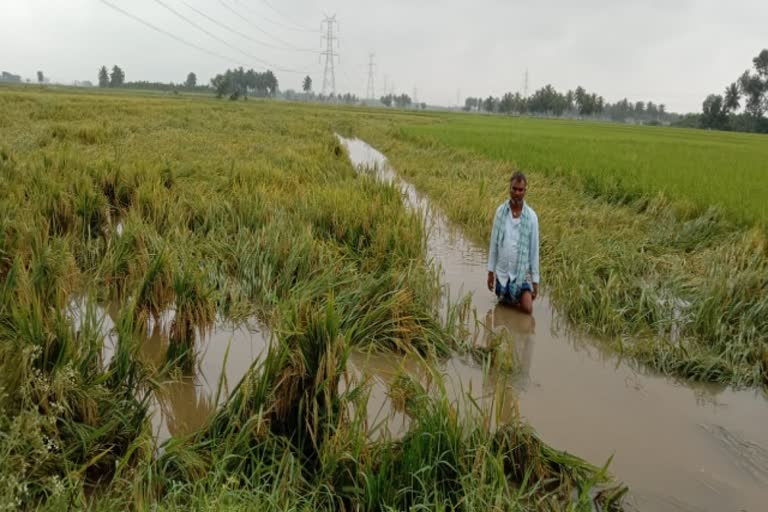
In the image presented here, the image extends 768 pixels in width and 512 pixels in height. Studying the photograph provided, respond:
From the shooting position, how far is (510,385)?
3.23 meters

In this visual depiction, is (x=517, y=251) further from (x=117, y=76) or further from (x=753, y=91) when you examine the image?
(x=117, y=76)

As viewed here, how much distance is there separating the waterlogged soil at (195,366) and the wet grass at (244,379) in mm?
80

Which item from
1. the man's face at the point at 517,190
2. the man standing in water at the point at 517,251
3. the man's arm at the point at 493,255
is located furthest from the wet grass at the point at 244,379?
the man's face at the point at 517,190

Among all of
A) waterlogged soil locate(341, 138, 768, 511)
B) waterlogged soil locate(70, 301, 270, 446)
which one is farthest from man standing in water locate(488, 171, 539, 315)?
waterlogged soil locate(70, 301, 270, 446)

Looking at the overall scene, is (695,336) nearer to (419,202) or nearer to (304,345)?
(304,345)

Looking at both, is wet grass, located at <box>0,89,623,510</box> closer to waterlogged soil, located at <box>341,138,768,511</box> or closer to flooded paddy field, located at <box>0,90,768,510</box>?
flooded paddy field, located at <box>0,90,768,510</box>

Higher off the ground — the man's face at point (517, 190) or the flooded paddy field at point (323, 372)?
the man's face at point (517, 190)

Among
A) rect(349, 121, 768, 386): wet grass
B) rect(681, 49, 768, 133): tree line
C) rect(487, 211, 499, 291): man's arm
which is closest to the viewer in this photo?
rect(349, 121, 768, 386): wet grass

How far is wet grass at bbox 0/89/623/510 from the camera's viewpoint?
2004 millimetres

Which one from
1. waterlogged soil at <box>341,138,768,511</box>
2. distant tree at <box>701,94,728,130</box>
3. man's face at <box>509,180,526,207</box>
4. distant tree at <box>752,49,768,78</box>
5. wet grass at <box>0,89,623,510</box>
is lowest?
waterlogged soil at <box>341,138,768,511</box>

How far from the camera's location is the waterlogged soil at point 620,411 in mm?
2416

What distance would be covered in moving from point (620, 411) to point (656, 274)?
99.8 inches

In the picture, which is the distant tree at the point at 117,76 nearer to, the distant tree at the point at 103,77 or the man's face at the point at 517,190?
the distant tree at the point at 103,77

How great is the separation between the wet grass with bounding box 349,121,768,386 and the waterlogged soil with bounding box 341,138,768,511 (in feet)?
0.84
